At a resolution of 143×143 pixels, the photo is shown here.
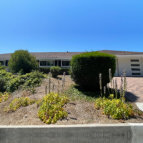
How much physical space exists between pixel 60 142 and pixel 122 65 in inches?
630

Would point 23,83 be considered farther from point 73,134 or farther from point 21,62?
point 73,134

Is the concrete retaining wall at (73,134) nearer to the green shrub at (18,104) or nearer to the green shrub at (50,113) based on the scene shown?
the green shrub at (50,113)

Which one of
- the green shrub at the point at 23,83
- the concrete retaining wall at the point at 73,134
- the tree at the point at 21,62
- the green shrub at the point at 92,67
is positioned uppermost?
the tree at the point at 21,62

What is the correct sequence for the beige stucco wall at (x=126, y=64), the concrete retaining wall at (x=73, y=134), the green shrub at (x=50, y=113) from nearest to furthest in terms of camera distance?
the concrete retaining wall at (x=73, y=134), the green shrub at (x=50, y=113), the beige stucco wall at (x=126, y=64)

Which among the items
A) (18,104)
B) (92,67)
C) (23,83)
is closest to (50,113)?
(18,104)

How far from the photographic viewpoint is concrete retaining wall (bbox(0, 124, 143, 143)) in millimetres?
2574

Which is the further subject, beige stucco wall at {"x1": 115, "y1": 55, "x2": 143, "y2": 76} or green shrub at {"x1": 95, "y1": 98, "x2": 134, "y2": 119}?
beige stucco wall at {"x1": 115, "y1": 55, "x2": 143, "y2": 76}

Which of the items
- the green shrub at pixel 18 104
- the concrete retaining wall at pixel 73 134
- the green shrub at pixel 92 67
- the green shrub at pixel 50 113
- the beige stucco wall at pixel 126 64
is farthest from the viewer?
the beige stucco wall at pixel 126 64

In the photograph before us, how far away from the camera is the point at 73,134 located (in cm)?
260

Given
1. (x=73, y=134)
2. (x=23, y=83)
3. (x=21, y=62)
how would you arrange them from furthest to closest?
1. (x=21, y=62)
2. (x=23, y=83)
3. (x=73, y=134)

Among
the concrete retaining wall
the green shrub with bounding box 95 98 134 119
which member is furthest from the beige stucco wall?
the concrete retaining wall

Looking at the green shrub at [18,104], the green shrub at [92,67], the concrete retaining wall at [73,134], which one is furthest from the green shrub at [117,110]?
the green shrub at [18,104]

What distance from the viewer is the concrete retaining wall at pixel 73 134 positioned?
257 centimetres

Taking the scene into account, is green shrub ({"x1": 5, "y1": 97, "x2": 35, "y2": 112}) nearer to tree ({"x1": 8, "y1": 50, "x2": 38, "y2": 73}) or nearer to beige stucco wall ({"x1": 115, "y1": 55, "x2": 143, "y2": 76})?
tree ({"x1": 8, "y1": 50, "x2": 38, "y2": 73})
